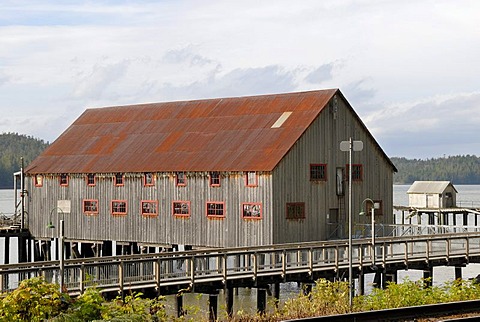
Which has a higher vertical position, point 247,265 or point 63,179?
point 63,179

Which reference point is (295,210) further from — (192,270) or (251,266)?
(192,270)

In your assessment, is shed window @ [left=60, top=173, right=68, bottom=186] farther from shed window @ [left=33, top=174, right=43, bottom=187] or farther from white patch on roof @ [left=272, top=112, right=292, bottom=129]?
white patch on roof @ [left=272, top=112, right=292, bottom=129]

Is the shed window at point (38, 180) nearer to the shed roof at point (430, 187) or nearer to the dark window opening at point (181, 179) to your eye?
the dark window opening at point (181, 179)

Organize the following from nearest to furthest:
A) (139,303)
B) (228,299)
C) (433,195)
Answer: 1. (139,303)
2. (228,299)
3. (433,195)

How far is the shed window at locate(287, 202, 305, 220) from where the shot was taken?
46969 mm

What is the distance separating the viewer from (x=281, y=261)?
37562 millimetres

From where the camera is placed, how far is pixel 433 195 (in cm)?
8819

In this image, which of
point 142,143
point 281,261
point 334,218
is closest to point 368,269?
point 281,261

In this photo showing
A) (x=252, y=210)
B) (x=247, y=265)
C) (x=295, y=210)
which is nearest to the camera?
(x=247, y=265)

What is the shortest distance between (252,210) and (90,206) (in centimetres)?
1224

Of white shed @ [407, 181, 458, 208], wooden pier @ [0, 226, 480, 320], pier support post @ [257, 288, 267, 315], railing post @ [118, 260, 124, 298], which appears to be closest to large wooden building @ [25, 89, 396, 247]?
wooden pier @ [0, 226, 480, 320]

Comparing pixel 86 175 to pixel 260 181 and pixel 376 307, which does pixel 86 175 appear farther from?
pixel 376 307

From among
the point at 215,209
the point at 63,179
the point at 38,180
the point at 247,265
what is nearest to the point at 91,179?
the point at 63,179

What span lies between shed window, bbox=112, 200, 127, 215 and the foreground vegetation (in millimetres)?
26812
